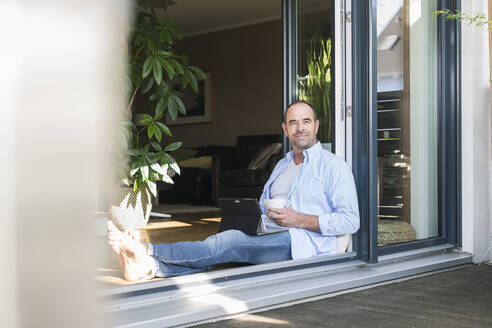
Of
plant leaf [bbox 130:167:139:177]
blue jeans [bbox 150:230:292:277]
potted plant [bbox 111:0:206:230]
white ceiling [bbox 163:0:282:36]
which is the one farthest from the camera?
white ceiling [bbox 163:0:282:36]

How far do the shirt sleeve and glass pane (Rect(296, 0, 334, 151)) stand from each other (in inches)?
9.8

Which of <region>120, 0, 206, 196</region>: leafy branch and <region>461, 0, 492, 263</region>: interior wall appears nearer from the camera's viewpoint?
<region>461, 0, 492, 263</region>: interior wall

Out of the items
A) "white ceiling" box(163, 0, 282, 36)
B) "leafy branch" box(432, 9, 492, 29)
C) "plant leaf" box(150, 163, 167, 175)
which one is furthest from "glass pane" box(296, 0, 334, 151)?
"white ceiling" box(163, 0, 282, 36)

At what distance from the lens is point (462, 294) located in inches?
91.7

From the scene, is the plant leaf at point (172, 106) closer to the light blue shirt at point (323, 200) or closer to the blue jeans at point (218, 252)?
the light blue shirt at point (323, 200)

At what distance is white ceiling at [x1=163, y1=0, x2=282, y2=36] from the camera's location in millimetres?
7227

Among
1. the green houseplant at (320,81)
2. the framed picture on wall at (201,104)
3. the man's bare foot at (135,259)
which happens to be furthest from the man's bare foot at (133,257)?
the framed picture on wall at (201,104)

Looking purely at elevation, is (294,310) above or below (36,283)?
below

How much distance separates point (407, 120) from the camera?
3.02m

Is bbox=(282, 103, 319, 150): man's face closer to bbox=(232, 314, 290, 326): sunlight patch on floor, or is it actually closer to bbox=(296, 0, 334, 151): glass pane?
bbox=(296, 0, 334, 151): glass pane

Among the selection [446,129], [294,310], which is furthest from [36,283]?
[446,129]

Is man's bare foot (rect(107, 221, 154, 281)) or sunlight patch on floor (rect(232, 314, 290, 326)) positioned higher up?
man's bare foot (rect(107, 221, 154, 281))

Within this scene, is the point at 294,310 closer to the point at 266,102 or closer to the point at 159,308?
the point at 159,308

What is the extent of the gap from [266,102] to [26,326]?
24.7 feet
